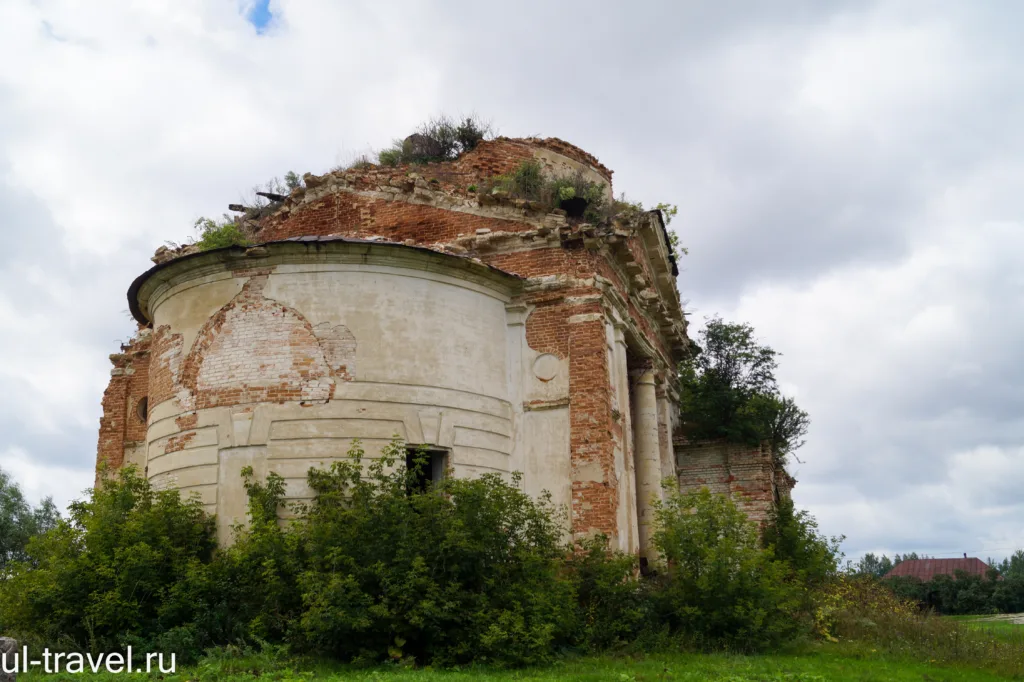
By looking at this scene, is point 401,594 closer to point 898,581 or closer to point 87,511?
point 87,511

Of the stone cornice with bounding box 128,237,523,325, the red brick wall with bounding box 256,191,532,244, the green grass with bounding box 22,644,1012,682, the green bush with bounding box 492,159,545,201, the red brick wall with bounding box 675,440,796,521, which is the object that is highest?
the green bush with bounding box 492,159,545,201

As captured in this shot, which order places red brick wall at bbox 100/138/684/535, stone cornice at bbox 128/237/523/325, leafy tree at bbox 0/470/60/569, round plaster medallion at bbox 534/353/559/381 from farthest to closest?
leafy tree at bbox 0/470/60/569 → round plaster medallion at bbox 534/353/559/381 → stone cornice at bbox 128/237/523/325 → red brick wall at bbox 100/138/684/535

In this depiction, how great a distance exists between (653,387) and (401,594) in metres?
8.92

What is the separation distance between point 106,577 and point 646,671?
20.6 ft

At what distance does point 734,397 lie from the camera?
20.1 metres

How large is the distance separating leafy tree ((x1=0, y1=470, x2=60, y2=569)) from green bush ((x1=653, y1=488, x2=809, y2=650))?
20051 millimetres

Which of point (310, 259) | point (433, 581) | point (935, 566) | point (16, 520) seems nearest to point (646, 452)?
point (310, 259)

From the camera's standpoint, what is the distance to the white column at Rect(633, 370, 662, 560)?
51.3 feet

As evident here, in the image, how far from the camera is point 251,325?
1227 cm

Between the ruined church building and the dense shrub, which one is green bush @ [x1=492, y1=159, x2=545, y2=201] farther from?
the dense shrub

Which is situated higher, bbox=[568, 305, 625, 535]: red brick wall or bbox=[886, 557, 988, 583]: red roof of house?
bbox=[568, 305, 625, 535]: red brick wall

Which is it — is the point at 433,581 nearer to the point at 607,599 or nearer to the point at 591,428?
the point at 607,599

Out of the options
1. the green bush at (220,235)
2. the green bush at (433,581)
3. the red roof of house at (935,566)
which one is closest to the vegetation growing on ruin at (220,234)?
the green bush at (220,235)

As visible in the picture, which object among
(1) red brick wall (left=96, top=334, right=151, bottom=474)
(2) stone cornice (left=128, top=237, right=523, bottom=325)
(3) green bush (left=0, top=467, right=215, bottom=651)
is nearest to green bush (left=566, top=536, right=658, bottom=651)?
(2) stone cornice (left=128, top=237, right=523, bottom=325)
